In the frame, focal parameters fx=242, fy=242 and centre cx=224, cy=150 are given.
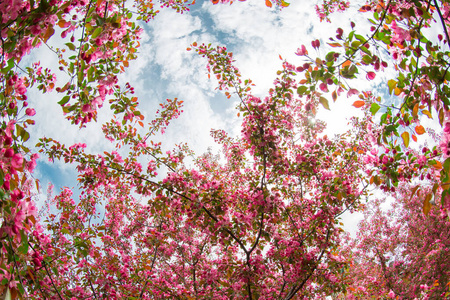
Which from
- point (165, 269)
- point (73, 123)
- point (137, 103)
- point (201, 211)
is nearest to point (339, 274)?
point (201, 211)

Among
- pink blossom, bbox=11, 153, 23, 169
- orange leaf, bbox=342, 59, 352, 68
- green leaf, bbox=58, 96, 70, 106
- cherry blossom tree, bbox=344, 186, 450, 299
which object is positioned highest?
cherry blossom tree, bbox=344, 186, 450, 299

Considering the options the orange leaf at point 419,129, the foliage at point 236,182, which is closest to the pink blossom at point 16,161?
the foliage at point 236,182

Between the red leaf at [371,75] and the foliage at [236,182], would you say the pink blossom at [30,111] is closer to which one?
the foliage at [236,182]

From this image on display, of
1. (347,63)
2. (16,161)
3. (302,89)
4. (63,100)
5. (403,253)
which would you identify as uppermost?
(403,253)

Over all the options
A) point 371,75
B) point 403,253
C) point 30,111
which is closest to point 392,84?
point 371,75

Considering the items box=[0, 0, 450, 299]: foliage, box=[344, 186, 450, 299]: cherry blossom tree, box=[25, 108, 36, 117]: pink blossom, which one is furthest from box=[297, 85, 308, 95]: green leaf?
box=[344, 186, 450, 299]: cherry blossom tree

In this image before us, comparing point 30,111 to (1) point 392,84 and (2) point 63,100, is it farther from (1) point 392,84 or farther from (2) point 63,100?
(1) point 392,84

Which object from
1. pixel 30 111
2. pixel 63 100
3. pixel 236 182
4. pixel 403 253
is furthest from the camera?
pixel 403 253

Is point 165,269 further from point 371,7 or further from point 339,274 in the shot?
point 371,7

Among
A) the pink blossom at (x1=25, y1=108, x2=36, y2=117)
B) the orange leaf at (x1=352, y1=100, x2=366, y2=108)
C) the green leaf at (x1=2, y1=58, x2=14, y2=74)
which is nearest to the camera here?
the green leaf at (x1=2, y1=58, x2=14, y2=74)

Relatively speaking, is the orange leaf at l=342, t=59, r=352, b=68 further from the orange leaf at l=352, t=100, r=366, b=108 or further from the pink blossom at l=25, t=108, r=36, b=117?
the pink blossom at l=25, t=108, r=36, b=117

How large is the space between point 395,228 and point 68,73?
1190 cm

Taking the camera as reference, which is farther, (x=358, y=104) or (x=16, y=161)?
(x=358, y=104)

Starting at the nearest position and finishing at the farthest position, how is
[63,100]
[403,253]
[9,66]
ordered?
1. [9,66]
2. [63,100]
3. [403,253]
